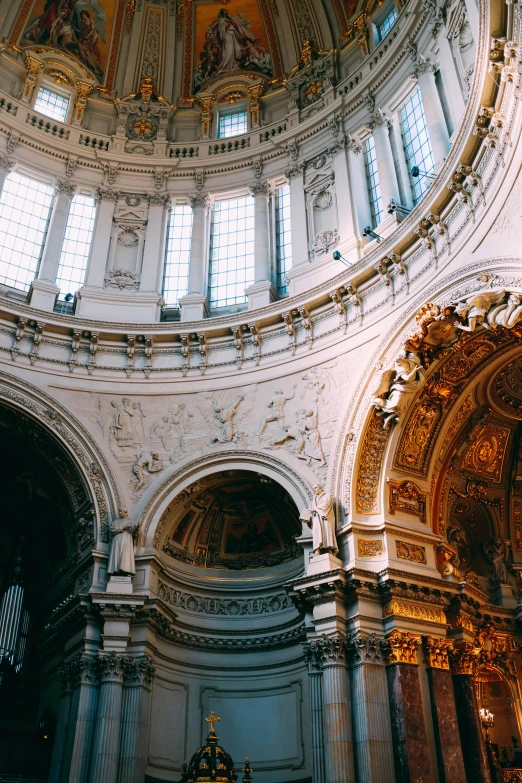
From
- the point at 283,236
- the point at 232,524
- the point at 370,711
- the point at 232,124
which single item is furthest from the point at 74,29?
the point at 370,711

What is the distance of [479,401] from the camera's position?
19484 millimetres

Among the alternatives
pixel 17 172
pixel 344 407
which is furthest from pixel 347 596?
pixel 17 172

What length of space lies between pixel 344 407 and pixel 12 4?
2062 centimetres

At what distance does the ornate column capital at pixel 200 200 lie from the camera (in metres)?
26.2

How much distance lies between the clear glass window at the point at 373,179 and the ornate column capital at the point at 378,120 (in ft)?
1.38

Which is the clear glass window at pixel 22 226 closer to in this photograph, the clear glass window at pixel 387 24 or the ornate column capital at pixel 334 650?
the clear glass window at pixel 387 24

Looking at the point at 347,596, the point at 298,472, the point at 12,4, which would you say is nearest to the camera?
the point at 347,596

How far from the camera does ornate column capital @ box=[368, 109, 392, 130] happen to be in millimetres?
23156

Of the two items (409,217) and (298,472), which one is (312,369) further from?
(409,217)

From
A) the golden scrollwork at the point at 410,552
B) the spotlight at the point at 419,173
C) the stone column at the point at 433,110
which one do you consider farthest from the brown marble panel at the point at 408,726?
the stone column at the point at 433,110

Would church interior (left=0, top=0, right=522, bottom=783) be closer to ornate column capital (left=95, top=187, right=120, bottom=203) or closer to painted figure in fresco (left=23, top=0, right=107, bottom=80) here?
ornate column capital (left=95, top=187, right=120, bottom=203)

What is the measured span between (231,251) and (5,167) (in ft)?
26.5

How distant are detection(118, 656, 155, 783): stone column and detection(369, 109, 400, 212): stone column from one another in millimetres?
14480

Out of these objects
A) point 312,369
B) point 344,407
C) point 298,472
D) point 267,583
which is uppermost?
point 312,369
